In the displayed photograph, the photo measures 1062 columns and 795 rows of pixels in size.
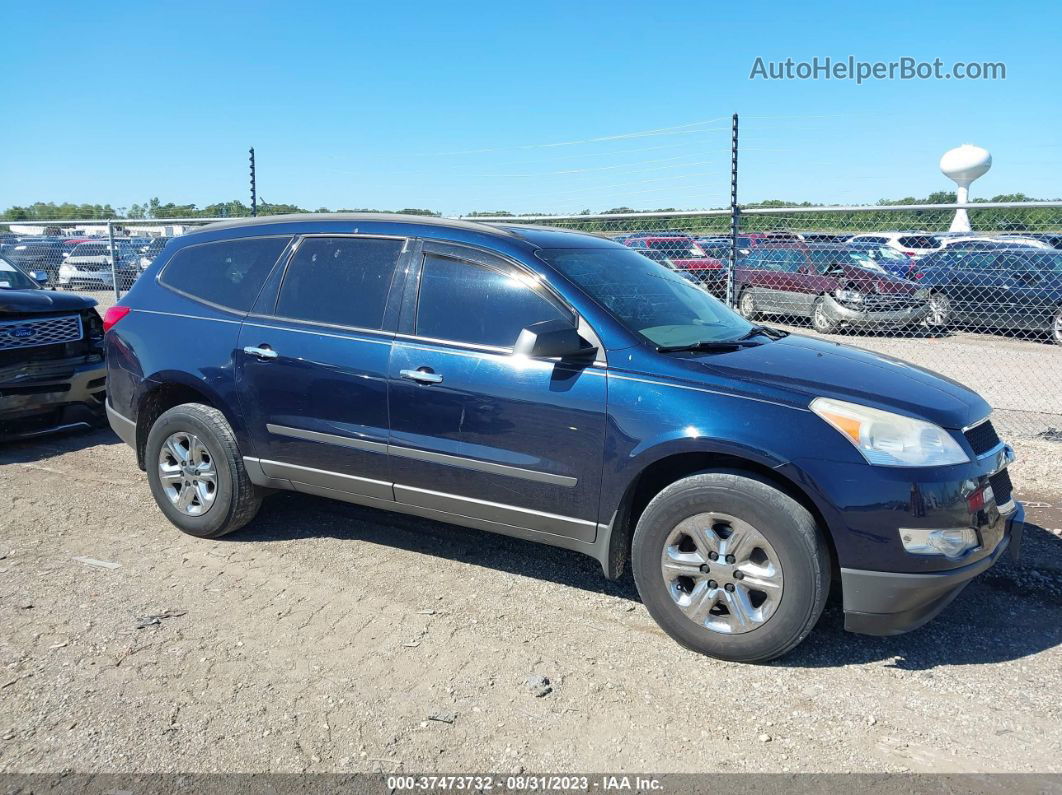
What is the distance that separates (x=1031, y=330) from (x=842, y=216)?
22.2 ft

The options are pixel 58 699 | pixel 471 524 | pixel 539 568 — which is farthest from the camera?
pixel 539 568

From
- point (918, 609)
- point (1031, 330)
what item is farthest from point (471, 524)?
point (1031, 330)

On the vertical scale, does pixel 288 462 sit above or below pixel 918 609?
above

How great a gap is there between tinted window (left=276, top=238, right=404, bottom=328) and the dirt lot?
1.34 meters

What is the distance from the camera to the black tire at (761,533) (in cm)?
331

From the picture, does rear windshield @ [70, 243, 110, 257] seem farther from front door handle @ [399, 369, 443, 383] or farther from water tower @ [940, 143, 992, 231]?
water tower @ [940, 143, 992, 231]

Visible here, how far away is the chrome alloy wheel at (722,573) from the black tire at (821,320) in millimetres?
9304

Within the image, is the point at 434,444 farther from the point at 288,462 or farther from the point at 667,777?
the point at 667,777

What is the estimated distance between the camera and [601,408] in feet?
12.1

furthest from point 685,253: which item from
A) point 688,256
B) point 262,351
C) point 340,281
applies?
point 262,351

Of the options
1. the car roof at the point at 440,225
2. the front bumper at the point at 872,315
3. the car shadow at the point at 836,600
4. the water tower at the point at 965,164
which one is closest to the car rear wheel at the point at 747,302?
the front bumper at the point at 872,315

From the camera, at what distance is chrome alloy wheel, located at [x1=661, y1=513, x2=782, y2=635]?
340cm

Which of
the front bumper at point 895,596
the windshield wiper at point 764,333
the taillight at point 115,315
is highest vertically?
the taillight at point 115,315

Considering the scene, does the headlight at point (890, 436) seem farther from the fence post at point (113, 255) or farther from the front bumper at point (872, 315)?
the fence post at point (113, 255)
